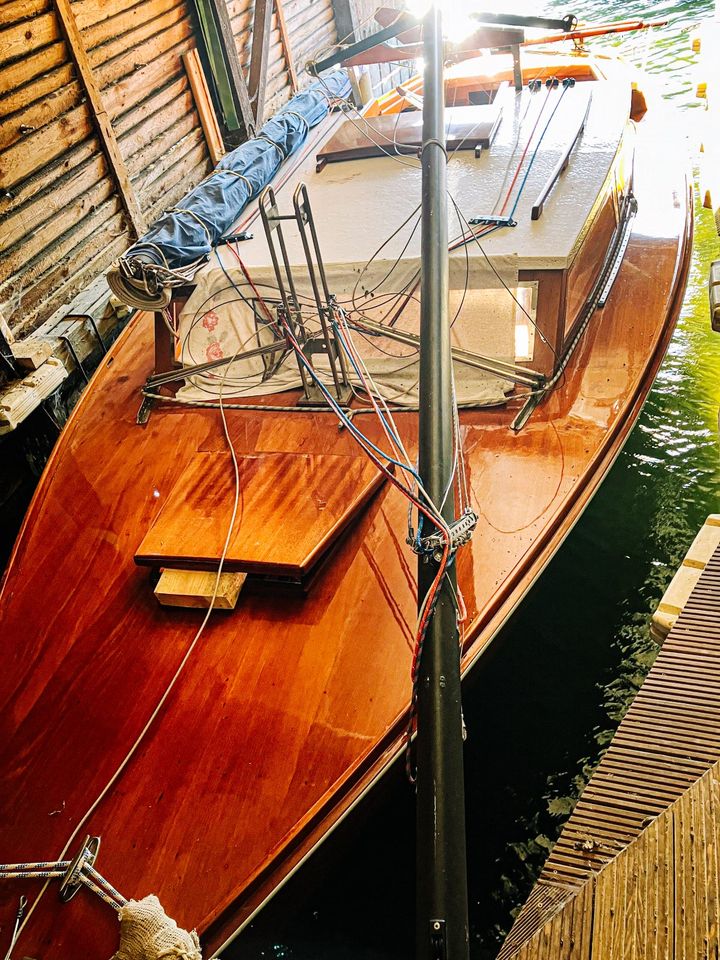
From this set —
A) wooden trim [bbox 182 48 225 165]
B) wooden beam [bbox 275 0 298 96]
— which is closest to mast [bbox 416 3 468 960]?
wooden trim [bbox 182 48 225 165]

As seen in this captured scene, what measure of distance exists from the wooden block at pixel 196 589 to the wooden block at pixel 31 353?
8.51ft

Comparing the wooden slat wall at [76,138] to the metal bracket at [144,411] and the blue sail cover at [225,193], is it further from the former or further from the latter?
the metal bracket at [144,411]

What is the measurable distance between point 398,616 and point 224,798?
902 mm

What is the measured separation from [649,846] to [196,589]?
1.85 meters

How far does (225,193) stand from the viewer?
426 centimetres

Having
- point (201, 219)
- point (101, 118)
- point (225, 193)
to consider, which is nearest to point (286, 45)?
point (101, 118)

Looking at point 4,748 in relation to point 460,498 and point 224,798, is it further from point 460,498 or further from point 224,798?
point 460,498

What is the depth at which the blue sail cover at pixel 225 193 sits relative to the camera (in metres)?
3.76

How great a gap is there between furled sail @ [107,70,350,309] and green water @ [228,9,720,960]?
2349mm

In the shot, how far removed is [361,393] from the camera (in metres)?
3.81

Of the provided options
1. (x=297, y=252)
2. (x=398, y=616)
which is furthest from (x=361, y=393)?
(x=398, y=616)

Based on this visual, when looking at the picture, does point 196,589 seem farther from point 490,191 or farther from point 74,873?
point 490,191

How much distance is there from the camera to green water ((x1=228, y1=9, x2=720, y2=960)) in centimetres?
296

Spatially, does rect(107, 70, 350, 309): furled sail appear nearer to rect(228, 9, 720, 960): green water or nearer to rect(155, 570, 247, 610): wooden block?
rect(155, 570, 247, 610): wooden block
